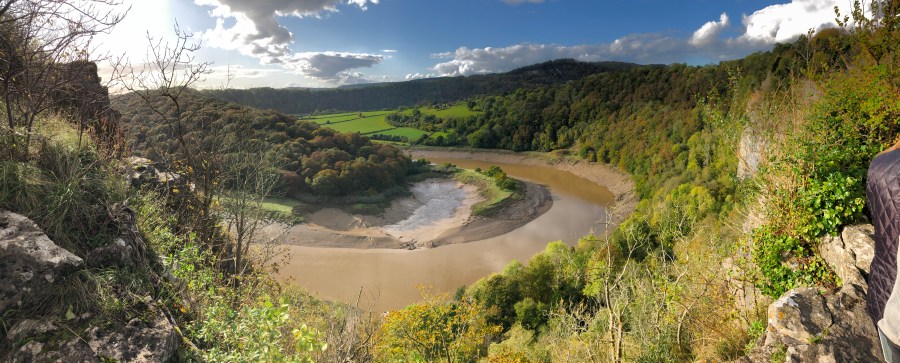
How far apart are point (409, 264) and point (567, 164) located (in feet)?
132

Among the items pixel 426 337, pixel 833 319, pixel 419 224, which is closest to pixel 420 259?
pixel 419 224

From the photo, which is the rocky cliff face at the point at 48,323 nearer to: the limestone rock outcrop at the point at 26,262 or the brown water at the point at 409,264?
the limestone rock outcrop at the point at 26,262

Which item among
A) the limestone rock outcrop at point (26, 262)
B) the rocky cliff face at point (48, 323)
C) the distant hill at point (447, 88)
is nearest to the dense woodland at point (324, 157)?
the limestone rock outcrop at point (26, 262)

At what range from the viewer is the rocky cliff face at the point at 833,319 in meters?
4.18

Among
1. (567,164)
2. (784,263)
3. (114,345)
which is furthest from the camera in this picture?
(567,164)

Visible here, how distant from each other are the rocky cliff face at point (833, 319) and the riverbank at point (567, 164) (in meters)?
29.8

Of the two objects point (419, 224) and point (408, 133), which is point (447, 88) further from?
point (419, 224)

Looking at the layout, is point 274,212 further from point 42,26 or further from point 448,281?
point 42,26

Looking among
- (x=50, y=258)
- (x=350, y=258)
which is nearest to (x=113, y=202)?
(x=50, y=258)

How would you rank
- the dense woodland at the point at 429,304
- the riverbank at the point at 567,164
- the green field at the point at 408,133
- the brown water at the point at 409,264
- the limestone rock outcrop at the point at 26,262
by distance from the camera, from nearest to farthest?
the limestone rock outcrop at the point at 26,262, the dense woodland at the point at 429,304, the brown water at the point at 409,264, the riverbank at the point at 567,164, the green field at the point at 408,133

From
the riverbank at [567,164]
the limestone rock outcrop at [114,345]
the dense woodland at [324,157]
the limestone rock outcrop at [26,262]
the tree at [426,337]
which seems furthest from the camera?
the riverbank at [567,164]

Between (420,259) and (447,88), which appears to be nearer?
(420,259)

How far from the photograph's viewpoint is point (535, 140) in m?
69.1

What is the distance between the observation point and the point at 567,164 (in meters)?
59.0
